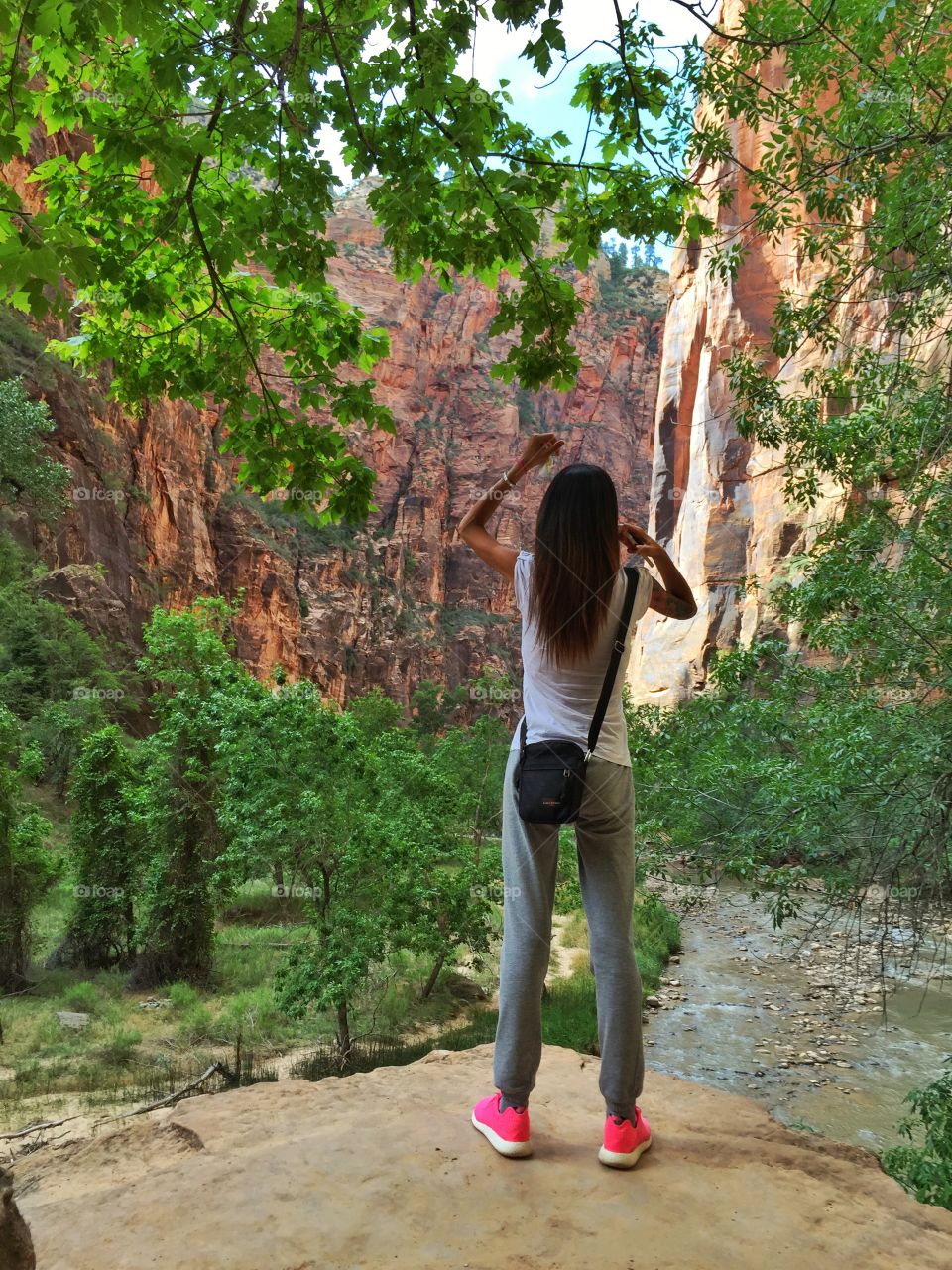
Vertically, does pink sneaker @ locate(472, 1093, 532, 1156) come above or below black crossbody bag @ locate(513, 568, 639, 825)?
below

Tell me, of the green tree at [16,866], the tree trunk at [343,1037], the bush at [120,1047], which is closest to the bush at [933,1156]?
the tree trunk at [343,1037]

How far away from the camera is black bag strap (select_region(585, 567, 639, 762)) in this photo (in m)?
2.02

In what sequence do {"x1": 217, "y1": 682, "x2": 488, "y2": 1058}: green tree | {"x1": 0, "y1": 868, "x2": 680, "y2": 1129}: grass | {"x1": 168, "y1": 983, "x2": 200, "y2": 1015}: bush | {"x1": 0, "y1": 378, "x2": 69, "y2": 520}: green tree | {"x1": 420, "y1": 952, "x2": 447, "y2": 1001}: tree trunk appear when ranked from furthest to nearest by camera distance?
{"x1": 0, "y1": 378, "x2": 69, "y2": 520}: green tree → {"x1": 168, "y1": 983, "x2": 200, "y2": 1015}: bush → {"x1": 420, "y1": 952, "x2": 447, "y2": 1001}: tree trunk → {"x1": 0, "y1": 868, "x2": 680, "y2": 1129}: grass → {"x1": 217, "y1": 682, "x2": 488, "y2": 1058}: green tree

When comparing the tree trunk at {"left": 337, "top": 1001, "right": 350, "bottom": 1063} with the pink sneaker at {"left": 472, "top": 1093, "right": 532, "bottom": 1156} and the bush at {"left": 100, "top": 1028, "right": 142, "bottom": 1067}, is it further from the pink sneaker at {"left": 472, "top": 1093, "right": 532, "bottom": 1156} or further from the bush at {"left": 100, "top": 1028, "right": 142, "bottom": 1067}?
the pink sneaker at {"left": 472, "top": 1093, "right": 532, "bottom": 1156}

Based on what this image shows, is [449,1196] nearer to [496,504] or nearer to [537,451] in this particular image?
[496,504]

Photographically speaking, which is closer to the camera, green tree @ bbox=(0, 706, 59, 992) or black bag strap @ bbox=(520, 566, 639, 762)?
black bag strap @ bbox=(520, 566, 639, 762)

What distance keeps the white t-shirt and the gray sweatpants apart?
7 centimetres

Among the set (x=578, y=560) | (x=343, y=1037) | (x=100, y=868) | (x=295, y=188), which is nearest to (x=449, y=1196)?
(x=578, y=560)

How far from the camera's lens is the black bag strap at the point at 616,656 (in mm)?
2023

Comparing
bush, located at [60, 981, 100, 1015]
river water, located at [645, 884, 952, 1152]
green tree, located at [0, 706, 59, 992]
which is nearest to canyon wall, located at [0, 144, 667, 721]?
river water, located at [645, 884, 952, 1152]

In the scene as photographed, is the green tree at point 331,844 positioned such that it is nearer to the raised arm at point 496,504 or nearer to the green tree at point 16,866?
the green tree at point 16,866

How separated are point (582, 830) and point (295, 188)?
207 centimetres

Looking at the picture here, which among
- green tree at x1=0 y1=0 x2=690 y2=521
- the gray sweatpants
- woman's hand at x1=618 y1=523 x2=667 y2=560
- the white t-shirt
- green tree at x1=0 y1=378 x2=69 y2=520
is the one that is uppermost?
green tree at x1=0 y1=378 x2=69 y2=520

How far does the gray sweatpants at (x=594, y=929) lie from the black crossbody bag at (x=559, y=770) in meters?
0.04
